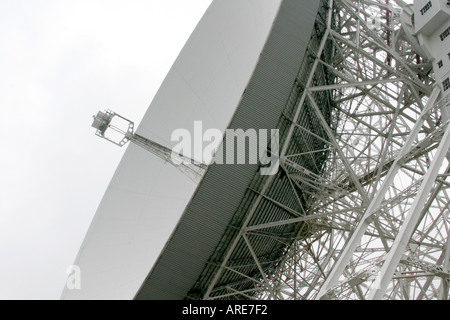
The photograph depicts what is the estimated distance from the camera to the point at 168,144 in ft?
58.2

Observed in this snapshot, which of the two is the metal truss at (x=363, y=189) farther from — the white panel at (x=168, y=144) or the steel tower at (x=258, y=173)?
the white panel at (x=168, y=144)

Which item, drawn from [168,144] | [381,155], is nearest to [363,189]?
[381,155]

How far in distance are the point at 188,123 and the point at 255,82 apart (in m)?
3.97

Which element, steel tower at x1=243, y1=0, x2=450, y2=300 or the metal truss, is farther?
steel tower at x1=243, y1=0, x2=450, y2=300

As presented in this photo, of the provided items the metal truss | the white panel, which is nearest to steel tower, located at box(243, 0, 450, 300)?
the metal truss

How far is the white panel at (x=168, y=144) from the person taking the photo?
50.6ft

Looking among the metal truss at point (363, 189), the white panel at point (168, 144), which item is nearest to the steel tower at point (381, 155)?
the metal truss at point (363, 189)

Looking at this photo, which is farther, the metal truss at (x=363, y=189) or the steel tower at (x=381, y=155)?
the steel tower at (x=381, y=155)

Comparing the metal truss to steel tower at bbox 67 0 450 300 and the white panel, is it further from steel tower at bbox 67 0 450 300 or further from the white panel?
the white panel

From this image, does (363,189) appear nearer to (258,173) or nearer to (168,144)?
(258,173)

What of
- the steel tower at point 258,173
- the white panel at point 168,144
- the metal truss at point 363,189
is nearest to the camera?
the metal truss at point 363,189

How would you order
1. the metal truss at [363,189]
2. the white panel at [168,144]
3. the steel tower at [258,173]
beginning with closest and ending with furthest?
the metal truss at [363,189] < the steel tower at [258,173] < the white panel at [168,144]

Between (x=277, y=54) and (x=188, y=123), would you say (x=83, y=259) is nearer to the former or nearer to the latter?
(x=188, y=123)

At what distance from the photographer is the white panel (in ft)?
50.6
